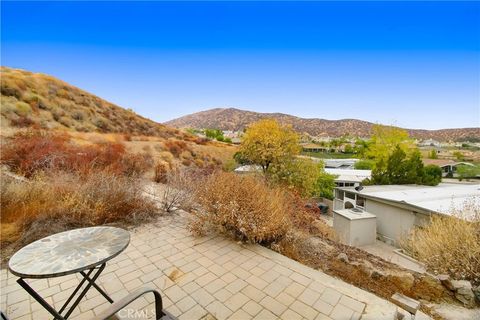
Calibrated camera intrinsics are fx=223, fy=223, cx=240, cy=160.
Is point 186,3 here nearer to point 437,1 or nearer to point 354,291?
point 437,1

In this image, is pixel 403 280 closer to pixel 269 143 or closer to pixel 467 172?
pixel 269 143

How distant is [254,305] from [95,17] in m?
13.8

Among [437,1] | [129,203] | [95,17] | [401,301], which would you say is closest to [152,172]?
[129,203]

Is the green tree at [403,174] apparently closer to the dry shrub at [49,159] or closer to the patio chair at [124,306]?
the dry shrub at [49,159]

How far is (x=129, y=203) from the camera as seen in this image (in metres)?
5.13

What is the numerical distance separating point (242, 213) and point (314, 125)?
9890 cm

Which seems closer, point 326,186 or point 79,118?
point 326,186

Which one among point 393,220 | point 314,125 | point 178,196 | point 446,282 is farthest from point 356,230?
point 314,125

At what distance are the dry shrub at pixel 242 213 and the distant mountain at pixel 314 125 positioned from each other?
254 feet

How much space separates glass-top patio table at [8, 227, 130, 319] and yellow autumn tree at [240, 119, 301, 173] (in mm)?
13066

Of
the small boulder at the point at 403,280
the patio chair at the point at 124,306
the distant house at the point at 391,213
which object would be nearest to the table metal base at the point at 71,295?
the patio chair at the point at 124,306

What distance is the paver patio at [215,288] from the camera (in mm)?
2430

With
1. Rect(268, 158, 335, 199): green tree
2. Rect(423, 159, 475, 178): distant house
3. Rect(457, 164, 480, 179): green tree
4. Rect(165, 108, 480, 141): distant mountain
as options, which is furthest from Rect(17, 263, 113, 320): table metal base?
Rect(165, 108, 480, 141): distant mountain

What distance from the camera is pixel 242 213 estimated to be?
4.14 m
